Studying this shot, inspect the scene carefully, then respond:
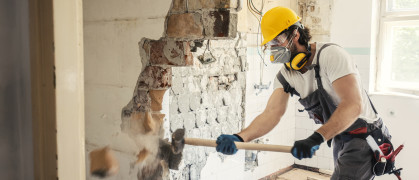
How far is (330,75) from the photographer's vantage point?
210 centimetres

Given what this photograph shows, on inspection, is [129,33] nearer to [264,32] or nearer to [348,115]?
[264,32]

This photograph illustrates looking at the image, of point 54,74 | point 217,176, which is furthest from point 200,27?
point 217,176

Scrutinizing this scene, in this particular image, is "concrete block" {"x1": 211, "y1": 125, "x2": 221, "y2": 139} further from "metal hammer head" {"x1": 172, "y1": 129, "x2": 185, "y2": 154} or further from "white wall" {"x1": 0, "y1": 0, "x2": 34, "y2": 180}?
"white wall" {"x1": 0, "y1": 0, "x2": 34, "y2": 180}

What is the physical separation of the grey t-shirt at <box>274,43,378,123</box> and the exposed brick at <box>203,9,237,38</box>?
89cm

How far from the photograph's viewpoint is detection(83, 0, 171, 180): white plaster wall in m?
1.75

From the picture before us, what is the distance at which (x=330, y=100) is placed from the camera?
7.23 feet

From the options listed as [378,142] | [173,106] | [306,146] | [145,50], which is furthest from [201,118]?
[378,142]

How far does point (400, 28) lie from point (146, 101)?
3037 mm

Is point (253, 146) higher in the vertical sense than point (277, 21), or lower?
lower

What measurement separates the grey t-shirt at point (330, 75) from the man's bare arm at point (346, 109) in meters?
0.05

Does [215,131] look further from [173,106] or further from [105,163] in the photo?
[105,163]

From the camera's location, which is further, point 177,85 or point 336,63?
point 177,85

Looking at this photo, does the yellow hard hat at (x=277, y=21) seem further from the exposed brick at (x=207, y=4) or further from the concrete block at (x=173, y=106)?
the exposed brick at (x=207, y=4)

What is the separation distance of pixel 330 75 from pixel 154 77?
1088mm
